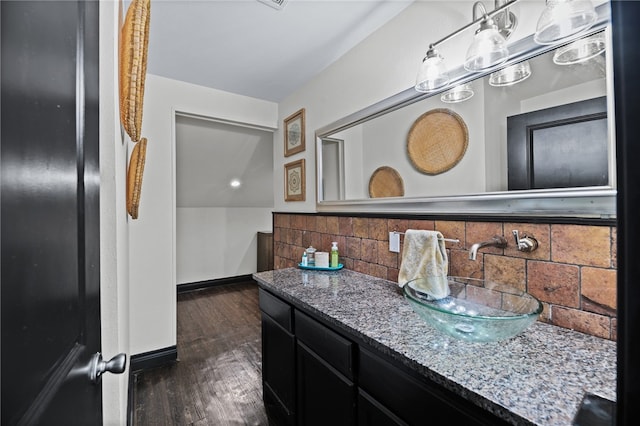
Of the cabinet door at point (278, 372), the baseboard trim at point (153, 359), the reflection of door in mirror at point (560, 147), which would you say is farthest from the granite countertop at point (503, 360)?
the baseboard trim at point (153, 359)

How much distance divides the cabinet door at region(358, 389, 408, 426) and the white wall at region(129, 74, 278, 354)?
1974 mm

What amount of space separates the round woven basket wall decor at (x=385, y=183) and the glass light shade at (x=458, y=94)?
46cm

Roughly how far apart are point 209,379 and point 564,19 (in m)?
→ 2.75

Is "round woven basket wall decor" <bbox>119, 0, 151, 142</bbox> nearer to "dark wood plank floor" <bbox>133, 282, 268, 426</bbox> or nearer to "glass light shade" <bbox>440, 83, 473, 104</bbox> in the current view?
"glass light shade" <bbox>440, 83, 473, 104</bbox>

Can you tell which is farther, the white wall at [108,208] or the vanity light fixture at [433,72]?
the vanity light fixture at [433,72]

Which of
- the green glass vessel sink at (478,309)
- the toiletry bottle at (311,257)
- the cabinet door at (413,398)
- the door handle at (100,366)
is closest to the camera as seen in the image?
the door handle at (100,366)

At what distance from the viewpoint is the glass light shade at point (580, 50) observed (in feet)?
3.06

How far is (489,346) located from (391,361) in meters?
0.31

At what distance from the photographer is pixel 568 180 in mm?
992

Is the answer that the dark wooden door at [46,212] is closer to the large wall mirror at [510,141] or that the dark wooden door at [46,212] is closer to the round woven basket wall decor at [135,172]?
the round woven basket wall decor at [135,172]

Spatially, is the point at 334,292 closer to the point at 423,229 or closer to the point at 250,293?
the point at 423,229

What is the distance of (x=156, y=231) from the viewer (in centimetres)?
234

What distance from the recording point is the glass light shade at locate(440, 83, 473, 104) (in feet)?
4.26

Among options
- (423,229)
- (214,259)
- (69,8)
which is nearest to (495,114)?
(423,229)
